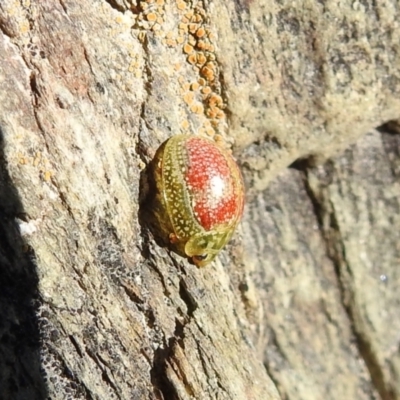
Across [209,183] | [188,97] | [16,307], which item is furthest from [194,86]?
[16,307]

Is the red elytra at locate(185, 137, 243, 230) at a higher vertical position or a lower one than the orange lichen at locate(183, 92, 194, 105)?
lower

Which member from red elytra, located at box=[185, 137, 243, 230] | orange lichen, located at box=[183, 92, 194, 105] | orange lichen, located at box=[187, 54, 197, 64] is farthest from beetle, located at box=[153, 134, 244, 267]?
orange lichen, located at box=[187, 54, 197, 64]

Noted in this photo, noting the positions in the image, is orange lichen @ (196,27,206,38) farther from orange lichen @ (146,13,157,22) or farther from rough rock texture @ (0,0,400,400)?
orange lichen @ (146,13,157,22)

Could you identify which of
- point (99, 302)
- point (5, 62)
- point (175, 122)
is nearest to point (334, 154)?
point (175, 122)

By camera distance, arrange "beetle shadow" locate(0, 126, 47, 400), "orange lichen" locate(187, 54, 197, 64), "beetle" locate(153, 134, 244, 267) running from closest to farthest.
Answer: "beetle shadow" locate(0, 126, 47, 400), "beetle" locate(153, 134, 244, 267), "orange lichen" locate(187, 54, 197, 64)

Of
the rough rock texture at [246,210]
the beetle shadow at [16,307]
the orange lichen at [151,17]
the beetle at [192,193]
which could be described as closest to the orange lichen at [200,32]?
the rough rock texture at [246,210]

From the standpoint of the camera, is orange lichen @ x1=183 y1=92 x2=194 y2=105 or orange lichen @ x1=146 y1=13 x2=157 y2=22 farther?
orange lichen @ x1=183 y1=92 x2=194 y2=105

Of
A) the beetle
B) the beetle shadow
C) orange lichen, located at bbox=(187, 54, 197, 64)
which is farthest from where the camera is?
orange lichen, located at bbox=(187, 54, 197, 64)

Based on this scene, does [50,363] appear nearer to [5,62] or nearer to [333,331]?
[5,62]
